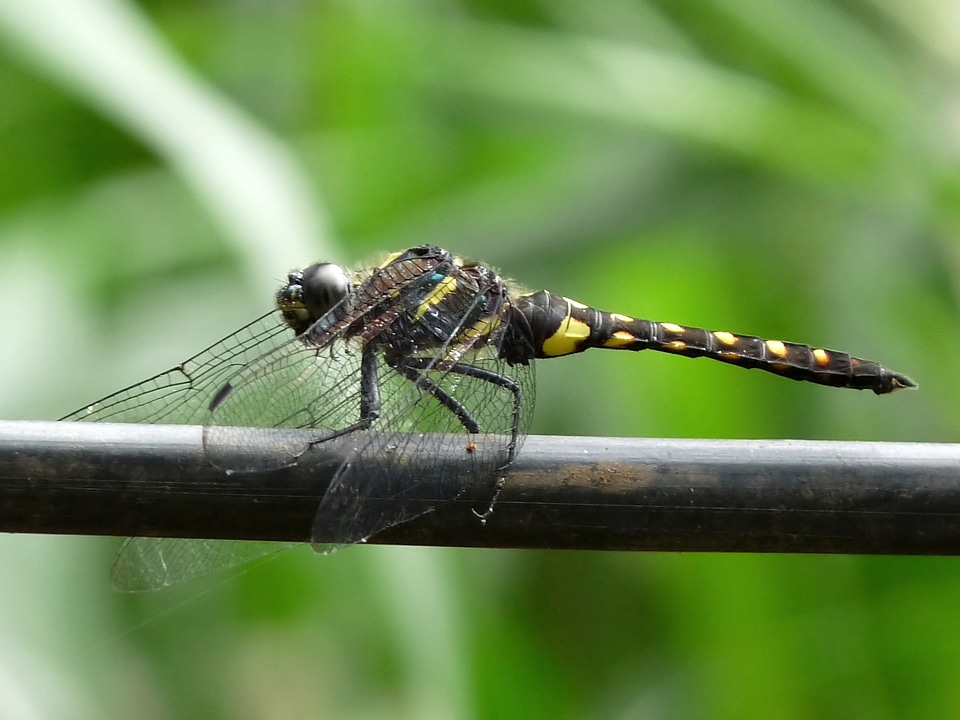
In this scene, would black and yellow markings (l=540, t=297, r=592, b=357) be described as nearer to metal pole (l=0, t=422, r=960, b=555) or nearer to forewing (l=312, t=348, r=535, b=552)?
forewing (l=312, t=348, r=535, b=552)

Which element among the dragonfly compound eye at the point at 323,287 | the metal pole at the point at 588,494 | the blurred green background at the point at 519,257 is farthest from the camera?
the blurred green background at the point at 519,257

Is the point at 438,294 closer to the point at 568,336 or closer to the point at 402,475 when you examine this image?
the point at 568,336

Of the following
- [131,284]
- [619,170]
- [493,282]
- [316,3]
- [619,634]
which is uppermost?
[316,3]

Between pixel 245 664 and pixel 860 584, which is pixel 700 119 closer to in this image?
pixel 860 584

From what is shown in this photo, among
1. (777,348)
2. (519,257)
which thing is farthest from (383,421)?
(519,257)

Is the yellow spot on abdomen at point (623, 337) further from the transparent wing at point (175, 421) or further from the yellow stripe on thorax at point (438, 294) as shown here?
the transparent wing at point (175, 421)

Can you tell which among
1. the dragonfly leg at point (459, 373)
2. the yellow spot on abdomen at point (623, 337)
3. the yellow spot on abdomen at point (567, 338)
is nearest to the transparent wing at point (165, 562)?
the dragonfly leg at point (459, 373)

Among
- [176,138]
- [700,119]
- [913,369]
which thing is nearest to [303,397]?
[176,138]
